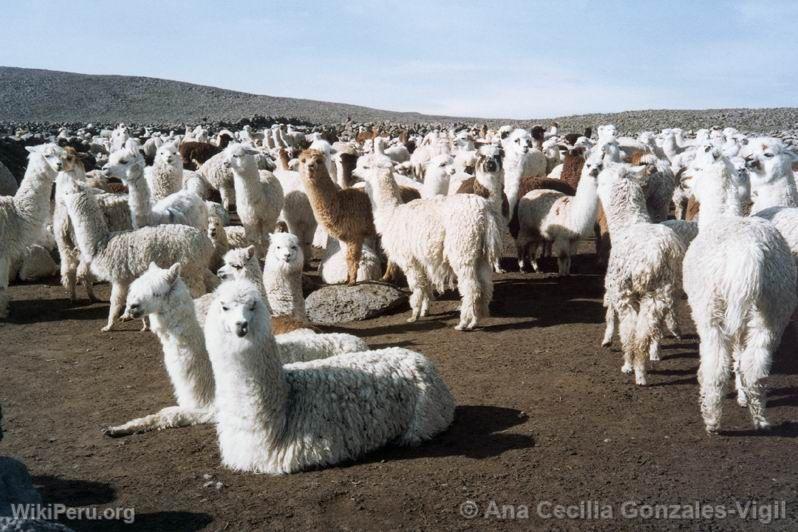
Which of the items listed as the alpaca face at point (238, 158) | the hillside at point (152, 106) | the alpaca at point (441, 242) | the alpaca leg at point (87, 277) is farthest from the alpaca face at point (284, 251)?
the hillside at point (152, 106)

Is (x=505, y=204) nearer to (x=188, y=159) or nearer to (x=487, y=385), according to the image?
(x=487, y=385)

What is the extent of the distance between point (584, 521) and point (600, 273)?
273 inches

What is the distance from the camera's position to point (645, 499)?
3.91 metres

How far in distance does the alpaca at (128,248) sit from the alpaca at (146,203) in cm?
46

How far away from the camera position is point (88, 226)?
7840 mm

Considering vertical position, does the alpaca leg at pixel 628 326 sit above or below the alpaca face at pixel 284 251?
below

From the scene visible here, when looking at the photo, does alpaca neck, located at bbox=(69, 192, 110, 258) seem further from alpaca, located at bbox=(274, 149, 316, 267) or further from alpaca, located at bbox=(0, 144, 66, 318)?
alpaca, located at bbox=(274, 149, 316, 267)

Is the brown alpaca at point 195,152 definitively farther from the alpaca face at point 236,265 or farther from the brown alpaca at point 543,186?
the alpaca face at point 236,265

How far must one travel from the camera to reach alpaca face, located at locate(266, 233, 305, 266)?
6883mm

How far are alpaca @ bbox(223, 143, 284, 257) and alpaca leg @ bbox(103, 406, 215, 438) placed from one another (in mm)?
5469

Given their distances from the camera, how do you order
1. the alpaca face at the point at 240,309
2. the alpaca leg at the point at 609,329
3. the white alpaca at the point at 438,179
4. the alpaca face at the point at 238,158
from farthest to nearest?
1. the white alpaca at the point at 438,179
2. the alpaca face at the point at 238,158
3. the alpaca leg at the point at 609,329
4. the alpaca face at the point at 240,309

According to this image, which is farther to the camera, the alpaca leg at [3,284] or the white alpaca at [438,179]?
the white alpaca at [438,179]

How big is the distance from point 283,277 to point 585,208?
4.39 m

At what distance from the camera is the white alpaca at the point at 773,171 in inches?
277
